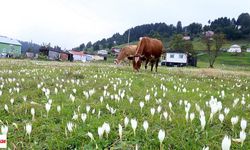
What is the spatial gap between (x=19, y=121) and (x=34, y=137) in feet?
4.72

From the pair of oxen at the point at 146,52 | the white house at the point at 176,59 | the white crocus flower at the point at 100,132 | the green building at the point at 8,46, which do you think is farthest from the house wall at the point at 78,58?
the white crocus flower at the point at 100,132

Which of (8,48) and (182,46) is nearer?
(182,46)

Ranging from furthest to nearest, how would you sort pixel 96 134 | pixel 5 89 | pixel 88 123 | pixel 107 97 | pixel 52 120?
pixel 5 89, pixel 107 97, pixel 52 120, pixel 88 123, pixel 96 134

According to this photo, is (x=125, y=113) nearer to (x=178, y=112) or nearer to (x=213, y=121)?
(x=178, y=112)

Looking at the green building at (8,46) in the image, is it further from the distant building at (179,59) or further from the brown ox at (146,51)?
the brown ox at (146,51)

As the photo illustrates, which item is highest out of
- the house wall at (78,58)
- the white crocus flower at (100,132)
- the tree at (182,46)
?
the tree at (182,46)

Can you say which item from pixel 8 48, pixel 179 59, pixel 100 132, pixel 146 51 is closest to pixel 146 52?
pixel 146 51

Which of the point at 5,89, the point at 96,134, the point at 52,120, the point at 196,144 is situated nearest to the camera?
the point at 196,144

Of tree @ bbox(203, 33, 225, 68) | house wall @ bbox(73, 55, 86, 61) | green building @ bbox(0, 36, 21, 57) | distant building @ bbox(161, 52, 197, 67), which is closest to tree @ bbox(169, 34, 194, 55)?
distant building @ bbox(161, 52, 197, 67)

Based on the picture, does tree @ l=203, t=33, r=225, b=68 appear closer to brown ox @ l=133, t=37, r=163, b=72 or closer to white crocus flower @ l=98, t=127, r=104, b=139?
brown ox @ l=133, t=37, r=163, b=72

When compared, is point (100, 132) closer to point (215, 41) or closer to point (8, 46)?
point (215, 41)

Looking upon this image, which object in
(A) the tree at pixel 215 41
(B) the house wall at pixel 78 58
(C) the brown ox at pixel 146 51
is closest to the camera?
(C) the brown ox at pixel 146 51

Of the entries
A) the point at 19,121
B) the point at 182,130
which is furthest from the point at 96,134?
the point at 19,121

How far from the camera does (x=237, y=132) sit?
702 cm
